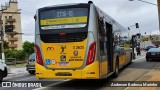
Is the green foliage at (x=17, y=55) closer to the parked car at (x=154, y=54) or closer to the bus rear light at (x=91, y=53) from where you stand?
the parked car at (x=154, y=54)

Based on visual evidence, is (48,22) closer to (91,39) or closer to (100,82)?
(91,39)

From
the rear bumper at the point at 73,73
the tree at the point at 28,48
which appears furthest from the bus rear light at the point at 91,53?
the tree at the point at 28,48

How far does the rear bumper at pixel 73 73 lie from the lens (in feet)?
43.4

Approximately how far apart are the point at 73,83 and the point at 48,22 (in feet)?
11.3

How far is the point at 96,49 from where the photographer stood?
44.1 ft

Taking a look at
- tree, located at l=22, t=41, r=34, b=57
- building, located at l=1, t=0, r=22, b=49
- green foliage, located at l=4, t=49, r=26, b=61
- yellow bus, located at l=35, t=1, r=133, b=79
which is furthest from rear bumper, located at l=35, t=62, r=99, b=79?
building, located at l=1, t=0, r=22, b=49

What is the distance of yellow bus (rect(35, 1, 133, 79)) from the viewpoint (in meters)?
13.4

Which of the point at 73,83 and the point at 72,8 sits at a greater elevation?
the point at 72,8

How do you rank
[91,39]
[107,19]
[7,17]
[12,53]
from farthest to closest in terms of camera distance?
[7,17], [12,53], [107,19], [91,39]

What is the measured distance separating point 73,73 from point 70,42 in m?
1.17

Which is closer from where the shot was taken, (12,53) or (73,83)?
(73,83)

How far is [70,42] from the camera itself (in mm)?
13656

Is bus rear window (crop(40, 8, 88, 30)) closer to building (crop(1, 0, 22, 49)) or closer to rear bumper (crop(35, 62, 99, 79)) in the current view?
rear bumper (crop(35, 62, 99, 79))

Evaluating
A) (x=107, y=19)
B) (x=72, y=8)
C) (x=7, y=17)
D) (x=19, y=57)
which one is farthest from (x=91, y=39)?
(x=7, y=17)
